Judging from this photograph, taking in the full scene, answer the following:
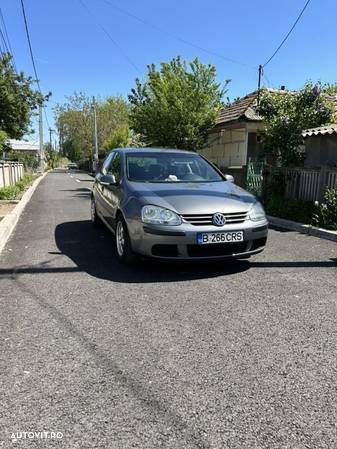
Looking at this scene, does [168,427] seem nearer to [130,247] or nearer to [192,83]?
[130,247]

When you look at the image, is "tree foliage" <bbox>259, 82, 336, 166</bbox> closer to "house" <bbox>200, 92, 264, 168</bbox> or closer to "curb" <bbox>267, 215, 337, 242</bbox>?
"curb" <bbox>267, 215, 337, 242</bbox>

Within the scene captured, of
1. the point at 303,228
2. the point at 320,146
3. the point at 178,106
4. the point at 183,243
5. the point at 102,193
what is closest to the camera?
the point at 183,243

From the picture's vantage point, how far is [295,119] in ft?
36.2

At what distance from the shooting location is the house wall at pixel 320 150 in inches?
394

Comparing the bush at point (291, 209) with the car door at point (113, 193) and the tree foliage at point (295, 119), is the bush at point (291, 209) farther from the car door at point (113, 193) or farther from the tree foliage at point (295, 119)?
the car door at point (113, 193)

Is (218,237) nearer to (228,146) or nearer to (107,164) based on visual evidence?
(107,164)

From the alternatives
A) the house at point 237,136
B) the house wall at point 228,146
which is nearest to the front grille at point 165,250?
the house at point 237,136

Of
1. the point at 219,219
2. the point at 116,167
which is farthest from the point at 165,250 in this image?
the point at 116,167

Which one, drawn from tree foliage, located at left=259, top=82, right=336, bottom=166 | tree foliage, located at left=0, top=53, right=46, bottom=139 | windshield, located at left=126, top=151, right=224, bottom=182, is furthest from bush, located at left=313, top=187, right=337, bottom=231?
tree foliage, located at left=0, top=53, right=46, bottom=139

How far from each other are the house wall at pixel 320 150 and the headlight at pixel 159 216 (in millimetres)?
5992

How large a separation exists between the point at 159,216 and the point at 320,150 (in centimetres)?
703

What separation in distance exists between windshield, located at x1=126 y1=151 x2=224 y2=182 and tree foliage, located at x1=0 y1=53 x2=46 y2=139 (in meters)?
18.2

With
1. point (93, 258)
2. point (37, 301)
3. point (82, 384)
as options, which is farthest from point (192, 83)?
point (82, 384)

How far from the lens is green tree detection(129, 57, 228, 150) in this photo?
1661 cm
